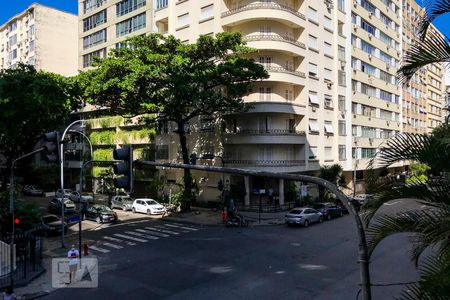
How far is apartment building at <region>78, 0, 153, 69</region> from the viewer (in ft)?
153

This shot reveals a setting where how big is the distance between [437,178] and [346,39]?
42.7m

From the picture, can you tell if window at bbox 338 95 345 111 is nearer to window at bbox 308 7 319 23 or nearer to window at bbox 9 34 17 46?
window at bbox 308 7 319 23

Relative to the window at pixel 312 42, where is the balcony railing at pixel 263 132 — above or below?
below

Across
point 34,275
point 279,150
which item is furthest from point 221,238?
point 279,150

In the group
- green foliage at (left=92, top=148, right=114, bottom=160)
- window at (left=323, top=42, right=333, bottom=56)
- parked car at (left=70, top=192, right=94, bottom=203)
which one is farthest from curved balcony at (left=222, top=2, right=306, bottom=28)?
parked car at (left=70, top=192, right=94, bottom=203)

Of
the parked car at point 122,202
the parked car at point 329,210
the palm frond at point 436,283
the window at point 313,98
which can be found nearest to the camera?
the palm frond at point 436,283

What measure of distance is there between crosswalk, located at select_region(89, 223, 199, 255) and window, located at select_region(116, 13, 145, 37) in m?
26.4

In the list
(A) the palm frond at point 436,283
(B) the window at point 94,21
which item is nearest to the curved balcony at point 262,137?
(B) the window at point 94,21

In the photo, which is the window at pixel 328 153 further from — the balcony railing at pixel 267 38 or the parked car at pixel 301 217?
the parked car at pixel 301 217

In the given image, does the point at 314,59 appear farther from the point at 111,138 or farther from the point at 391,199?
the point at 391,199

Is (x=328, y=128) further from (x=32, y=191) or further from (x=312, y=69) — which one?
(x=32, y=191)

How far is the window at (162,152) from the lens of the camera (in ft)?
138

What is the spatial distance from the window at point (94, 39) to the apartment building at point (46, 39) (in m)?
13.5

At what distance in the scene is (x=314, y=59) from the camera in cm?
4066
